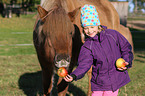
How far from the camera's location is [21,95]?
4.75 m

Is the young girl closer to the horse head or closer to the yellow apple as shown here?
the yellow apple

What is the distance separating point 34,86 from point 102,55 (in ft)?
10.5

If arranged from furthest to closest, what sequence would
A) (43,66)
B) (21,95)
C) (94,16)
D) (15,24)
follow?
(15,24)
(21,95)
(43,66)
(94,16)

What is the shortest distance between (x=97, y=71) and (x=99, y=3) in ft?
10.4

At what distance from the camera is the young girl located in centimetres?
273

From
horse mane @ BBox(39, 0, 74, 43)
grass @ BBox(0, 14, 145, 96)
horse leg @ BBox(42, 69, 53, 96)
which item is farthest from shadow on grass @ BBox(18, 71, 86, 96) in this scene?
horse mane @ BBox(39, 0, 74, 43)

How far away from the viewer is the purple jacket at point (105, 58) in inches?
108

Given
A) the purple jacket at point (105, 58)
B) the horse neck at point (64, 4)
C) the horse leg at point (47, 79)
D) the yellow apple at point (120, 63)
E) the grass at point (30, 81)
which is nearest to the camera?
the yellow apple at point (120, 63)

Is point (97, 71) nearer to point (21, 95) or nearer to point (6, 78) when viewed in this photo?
point (21, 95)

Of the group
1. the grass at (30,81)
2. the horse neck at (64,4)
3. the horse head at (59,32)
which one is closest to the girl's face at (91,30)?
the horse head at (59,32)

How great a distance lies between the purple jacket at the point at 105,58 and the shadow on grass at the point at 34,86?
229 centimetres

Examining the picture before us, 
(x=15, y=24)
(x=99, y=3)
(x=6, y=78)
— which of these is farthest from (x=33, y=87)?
(x=15, y=24)

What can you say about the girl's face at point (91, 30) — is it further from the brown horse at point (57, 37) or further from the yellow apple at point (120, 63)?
the yellow apple at point (120, 63)

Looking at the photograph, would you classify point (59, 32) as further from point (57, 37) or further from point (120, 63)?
point (120, 63)
